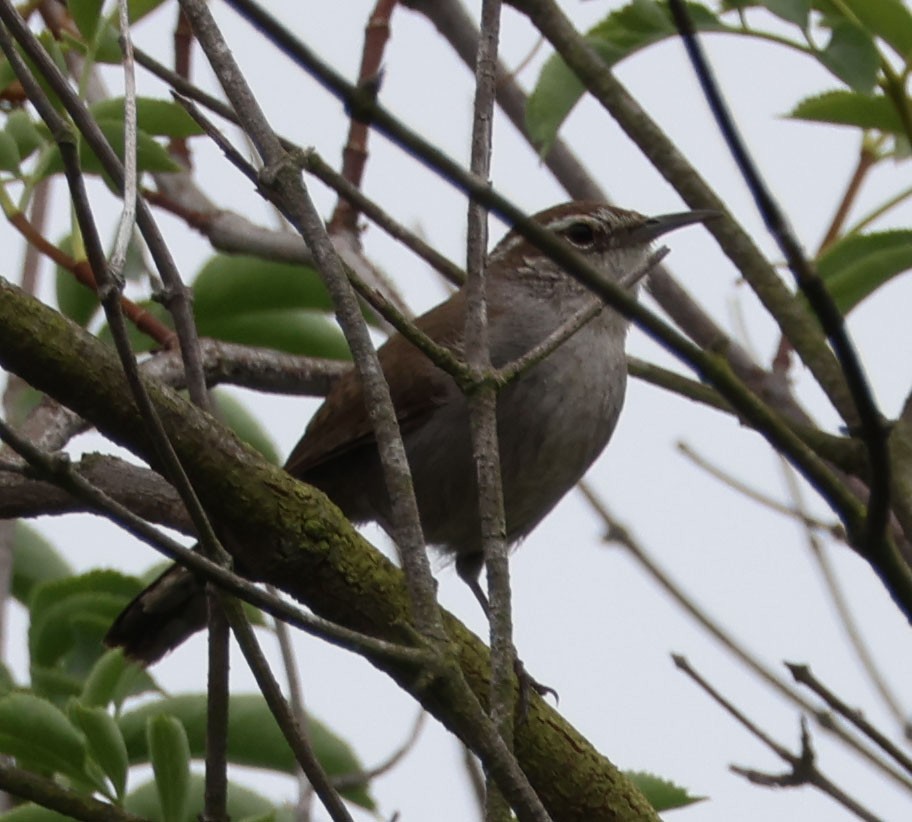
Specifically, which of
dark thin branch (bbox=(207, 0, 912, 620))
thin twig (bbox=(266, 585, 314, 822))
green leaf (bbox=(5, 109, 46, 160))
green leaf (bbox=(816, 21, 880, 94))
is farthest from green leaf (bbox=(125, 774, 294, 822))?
green leaf (bbox=(816, 21, 880, 94))

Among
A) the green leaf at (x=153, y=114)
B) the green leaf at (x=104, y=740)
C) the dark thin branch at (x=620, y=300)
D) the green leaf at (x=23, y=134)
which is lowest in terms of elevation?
the green leaf at (x=104, y=740)

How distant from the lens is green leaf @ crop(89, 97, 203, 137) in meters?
3.73

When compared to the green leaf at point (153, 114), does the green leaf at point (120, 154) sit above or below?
below

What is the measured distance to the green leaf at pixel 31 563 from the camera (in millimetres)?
4129

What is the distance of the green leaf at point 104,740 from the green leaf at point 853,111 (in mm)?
1879

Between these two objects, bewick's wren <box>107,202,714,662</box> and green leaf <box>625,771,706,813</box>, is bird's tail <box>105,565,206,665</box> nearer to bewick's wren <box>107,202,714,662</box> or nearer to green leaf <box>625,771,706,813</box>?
bewick's wren <box>107,202,714,662</box>

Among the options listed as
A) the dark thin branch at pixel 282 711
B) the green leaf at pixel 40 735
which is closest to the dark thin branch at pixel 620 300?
the dark thin branch at pixel 282 711

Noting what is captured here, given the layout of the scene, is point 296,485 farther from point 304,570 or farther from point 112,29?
point 112,29

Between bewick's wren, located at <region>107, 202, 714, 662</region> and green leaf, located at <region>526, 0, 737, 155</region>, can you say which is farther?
bewick's wren, located at <region>107, 202, 714, 662</region>

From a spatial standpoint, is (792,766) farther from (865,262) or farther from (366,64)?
(366,64)

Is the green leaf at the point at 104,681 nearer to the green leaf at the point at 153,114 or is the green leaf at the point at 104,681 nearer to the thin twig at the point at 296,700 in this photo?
the thin twig at the point at 296,700

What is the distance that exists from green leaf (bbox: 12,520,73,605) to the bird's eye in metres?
2.08

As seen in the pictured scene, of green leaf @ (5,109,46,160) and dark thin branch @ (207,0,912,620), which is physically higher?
green leaf @ (5,109,46,160)

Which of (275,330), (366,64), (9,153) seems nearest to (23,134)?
(9,153)
